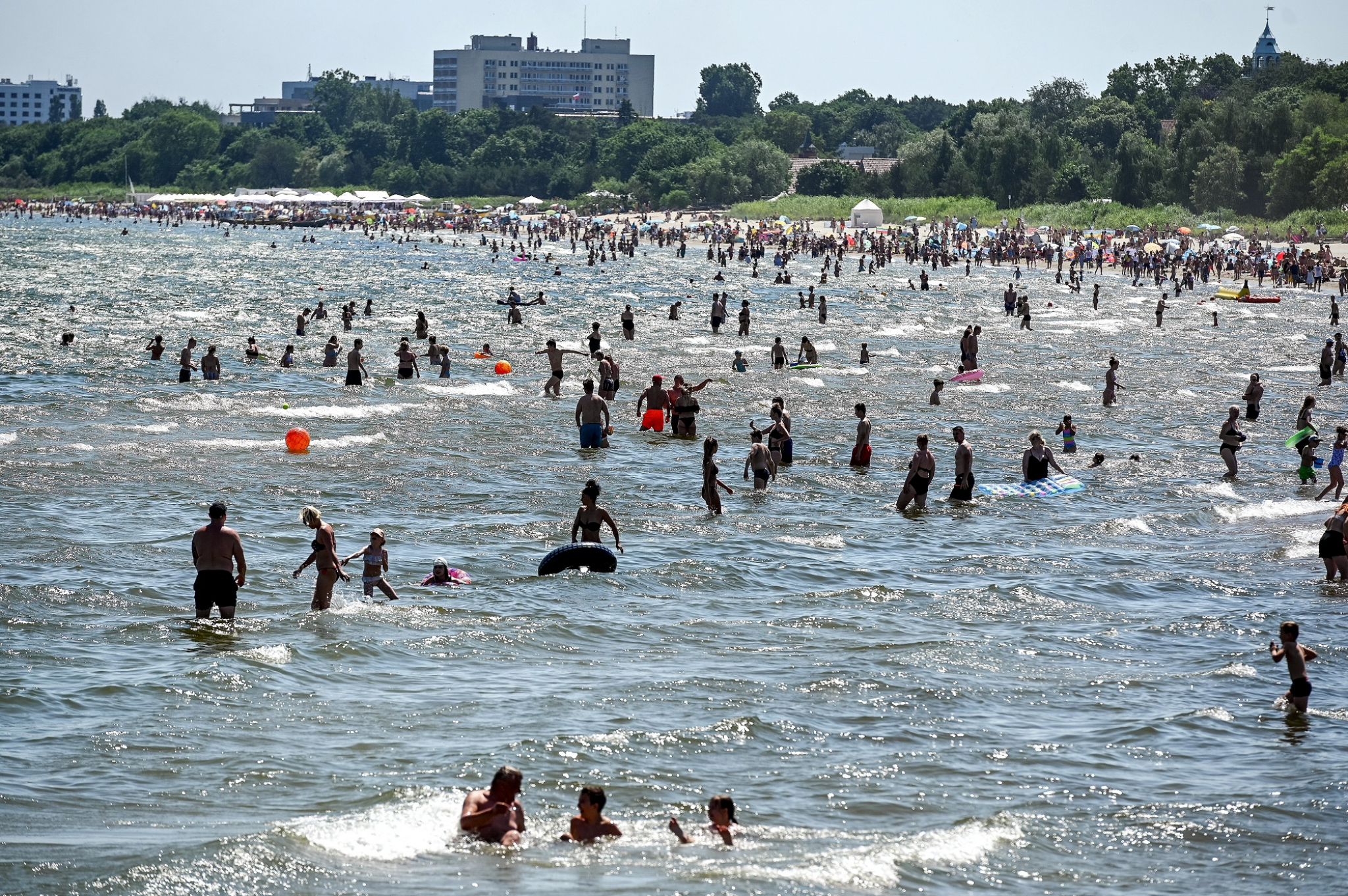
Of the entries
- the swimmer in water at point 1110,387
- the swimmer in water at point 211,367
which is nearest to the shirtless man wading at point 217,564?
the swimmer in water at point 211,367

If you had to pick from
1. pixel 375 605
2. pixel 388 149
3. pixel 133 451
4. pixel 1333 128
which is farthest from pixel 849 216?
pixel 375 605

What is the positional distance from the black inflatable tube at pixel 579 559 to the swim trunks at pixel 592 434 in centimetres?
807

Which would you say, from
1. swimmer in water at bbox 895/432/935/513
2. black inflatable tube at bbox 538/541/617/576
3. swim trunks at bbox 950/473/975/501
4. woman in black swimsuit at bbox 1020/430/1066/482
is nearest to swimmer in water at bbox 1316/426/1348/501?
woman in black swimsuit at bbox 1020/430/1066/482

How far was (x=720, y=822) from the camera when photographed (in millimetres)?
9758

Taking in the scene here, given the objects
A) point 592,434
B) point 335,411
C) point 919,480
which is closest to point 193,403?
point 335,411

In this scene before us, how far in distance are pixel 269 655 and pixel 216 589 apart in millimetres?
1133

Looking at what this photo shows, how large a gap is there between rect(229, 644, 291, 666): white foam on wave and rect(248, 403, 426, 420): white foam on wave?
14.9m

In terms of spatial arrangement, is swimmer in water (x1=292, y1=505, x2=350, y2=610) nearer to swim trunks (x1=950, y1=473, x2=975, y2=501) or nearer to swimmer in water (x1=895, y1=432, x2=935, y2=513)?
swimmer in water (x1=895, y1=432, x2=935, y2=513)

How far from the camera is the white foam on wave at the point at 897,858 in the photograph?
9.33 m

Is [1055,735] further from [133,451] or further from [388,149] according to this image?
[388,149]

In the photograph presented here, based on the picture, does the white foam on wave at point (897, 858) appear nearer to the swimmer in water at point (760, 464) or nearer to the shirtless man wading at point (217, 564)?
the shirtless man wading at point (217, 564)

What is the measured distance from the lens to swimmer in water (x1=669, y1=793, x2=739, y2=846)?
9680mm

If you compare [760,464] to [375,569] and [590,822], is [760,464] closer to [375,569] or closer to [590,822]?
[375,569]

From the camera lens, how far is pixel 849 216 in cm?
11288
